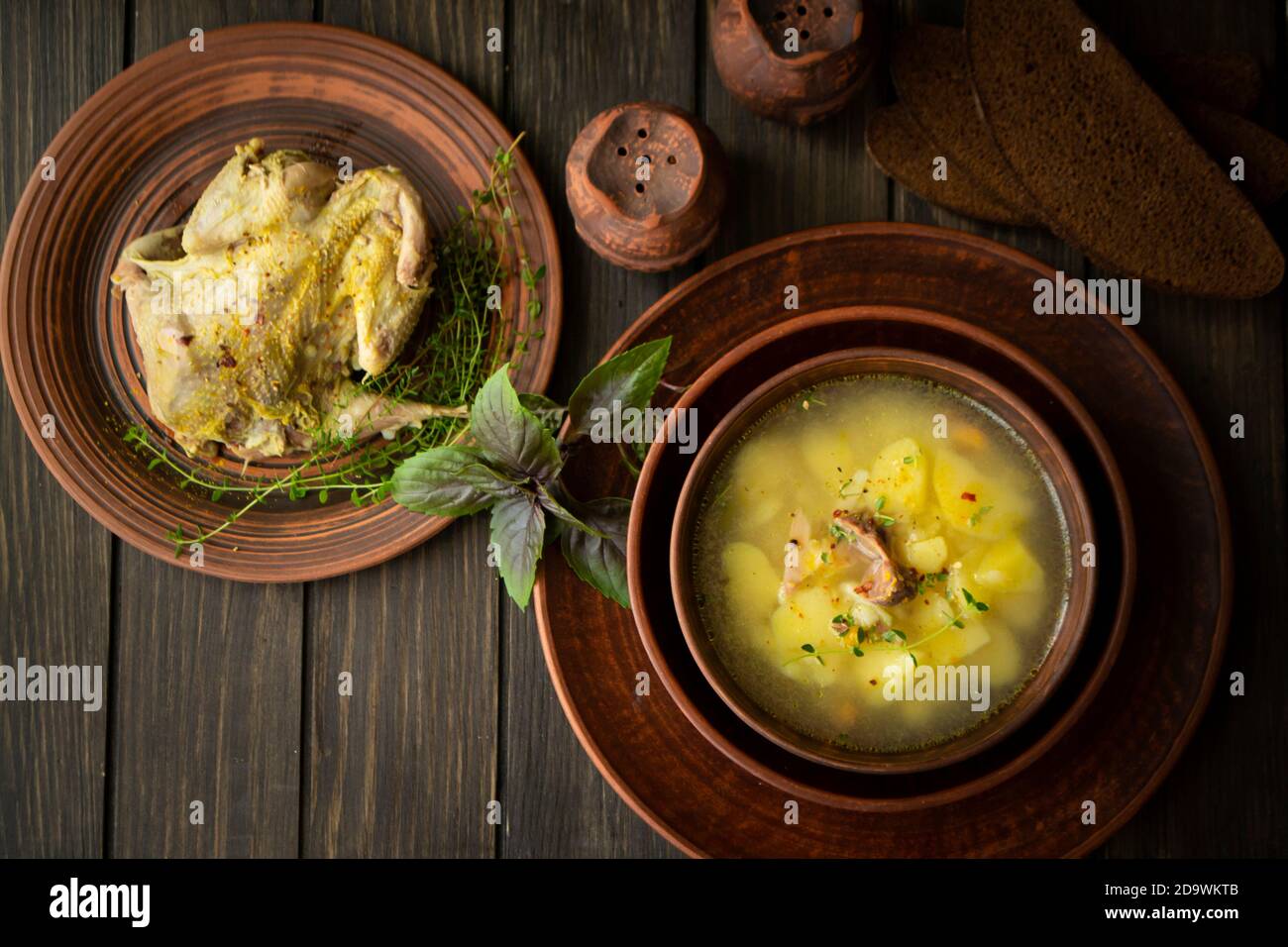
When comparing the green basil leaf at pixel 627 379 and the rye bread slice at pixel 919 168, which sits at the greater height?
the rye bread slice at pixel 919 168

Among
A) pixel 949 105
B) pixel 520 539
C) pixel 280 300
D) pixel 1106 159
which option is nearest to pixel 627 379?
pixel 520 539

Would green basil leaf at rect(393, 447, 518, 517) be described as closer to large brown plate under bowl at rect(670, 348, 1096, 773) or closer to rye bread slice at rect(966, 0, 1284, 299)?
large brown plate under bowl at rect(670, 348, 1096, 773)

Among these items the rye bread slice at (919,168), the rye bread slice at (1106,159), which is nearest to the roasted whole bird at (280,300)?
the rye bread slice at (919,168)

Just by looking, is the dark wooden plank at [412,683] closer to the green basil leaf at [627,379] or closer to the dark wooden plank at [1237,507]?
the green basil leaf at [627,379]

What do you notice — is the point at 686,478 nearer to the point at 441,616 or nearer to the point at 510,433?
the point at 510,433

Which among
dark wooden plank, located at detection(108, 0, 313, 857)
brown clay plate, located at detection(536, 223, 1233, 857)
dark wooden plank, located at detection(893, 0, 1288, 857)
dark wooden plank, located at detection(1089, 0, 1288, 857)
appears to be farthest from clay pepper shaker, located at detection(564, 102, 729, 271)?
dark wooden plank, located at detection(1089, 0, 1288, 857)
